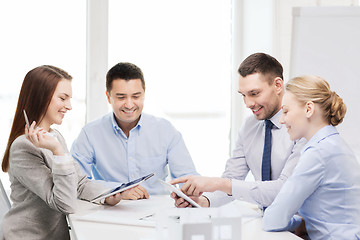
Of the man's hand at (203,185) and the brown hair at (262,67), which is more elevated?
the brown hair at (262,67)

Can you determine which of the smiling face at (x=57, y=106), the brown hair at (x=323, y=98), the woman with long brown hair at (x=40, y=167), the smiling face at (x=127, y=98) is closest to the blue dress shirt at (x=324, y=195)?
the brown hair at (x=323, y=98)

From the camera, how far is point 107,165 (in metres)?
2.68

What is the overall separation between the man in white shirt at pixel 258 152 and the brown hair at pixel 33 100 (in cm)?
68

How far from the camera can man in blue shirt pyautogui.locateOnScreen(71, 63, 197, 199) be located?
2627 mm

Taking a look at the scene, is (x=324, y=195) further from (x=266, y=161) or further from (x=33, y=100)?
(x=33, y=100)

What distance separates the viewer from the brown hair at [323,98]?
69.4 inches

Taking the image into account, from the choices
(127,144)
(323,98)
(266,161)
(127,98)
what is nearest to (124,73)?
(127,98)

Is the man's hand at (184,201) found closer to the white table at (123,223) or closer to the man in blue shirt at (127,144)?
the white table at (123,223)

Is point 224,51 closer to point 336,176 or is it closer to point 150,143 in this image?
point 150,143

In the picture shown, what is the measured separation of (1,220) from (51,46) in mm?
1608

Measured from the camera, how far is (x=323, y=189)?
5.50 feet

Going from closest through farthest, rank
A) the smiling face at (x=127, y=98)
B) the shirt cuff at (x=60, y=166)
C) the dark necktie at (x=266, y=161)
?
1. the shirt cuff at (x=60, y=166)
2. the dark necktie at (x=266, y=161)
3. the smiling face at (x=127, y=98)

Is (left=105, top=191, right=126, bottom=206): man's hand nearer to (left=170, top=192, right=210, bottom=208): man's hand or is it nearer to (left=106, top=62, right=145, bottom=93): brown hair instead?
(left=170, top=192, right=210, bottom=208): man's hand

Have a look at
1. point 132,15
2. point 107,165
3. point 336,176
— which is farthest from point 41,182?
point 132,15
